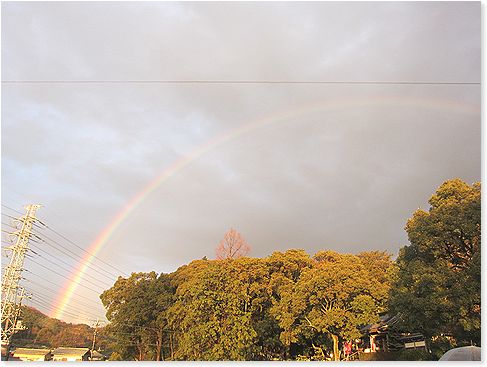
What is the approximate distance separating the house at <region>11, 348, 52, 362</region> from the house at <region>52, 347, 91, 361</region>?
1880mm

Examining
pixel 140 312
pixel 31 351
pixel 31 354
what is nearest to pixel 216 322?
pixel 140 312

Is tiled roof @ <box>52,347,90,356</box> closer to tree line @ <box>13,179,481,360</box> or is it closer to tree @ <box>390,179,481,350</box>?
tree line @ <box>13,179,481,360</box>

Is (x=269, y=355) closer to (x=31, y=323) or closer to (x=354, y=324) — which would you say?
(x=354, y=324)

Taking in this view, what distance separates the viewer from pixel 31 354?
29078 millimetres

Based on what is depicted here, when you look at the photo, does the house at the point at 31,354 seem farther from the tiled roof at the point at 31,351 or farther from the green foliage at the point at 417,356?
the green foliage at the point at 417,356

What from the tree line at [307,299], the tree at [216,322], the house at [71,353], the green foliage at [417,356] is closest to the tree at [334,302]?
the tree line at [307,299]

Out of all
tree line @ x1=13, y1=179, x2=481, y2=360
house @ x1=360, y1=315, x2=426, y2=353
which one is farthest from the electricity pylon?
house @ x1=360, y1=315, x2=426, y2=353

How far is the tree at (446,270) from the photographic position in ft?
36.3

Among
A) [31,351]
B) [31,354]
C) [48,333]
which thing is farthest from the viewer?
[48,333]

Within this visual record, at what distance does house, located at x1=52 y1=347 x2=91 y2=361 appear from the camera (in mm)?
32188

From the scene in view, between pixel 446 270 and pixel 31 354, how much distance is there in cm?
2758

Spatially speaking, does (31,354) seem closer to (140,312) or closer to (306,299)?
(140,312)

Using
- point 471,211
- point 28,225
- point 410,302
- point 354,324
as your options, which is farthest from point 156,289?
point 471,211

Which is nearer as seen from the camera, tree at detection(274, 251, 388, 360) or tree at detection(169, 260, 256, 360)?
tree at detection(169, 260, 256, 360)
